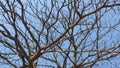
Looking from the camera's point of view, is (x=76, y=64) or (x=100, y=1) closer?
(x=100, y=1)

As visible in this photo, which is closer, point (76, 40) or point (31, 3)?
point (31, 3)

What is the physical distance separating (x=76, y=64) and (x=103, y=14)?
1660 mm

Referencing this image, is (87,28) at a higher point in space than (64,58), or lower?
higher

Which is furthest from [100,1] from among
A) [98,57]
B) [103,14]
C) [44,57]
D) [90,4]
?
[44,57]

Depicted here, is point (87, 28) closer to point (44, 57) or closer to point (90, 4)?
point (90, 4)

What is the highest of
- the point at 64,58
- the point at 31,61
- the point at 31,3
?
the point at 31,3

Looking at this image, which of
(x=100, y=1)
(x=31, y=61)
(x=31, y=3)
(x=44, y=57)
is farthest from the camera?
(x=44, y=57)

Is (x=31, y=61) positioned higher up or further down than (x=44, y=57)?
further down

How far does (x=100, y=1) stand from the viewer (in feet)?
19.6

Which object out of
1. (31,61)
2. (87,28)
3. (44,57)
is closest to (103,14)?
(87,28)

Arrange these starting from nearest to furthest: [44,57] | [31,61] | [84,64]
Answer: [31,61], [84,64], [44,57]

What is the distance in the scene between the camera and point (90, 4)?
616cm

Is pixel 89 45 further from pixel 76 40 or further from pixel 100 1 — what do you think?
pixel 100 1

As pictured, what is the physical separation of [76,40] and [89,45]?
0.44 m
